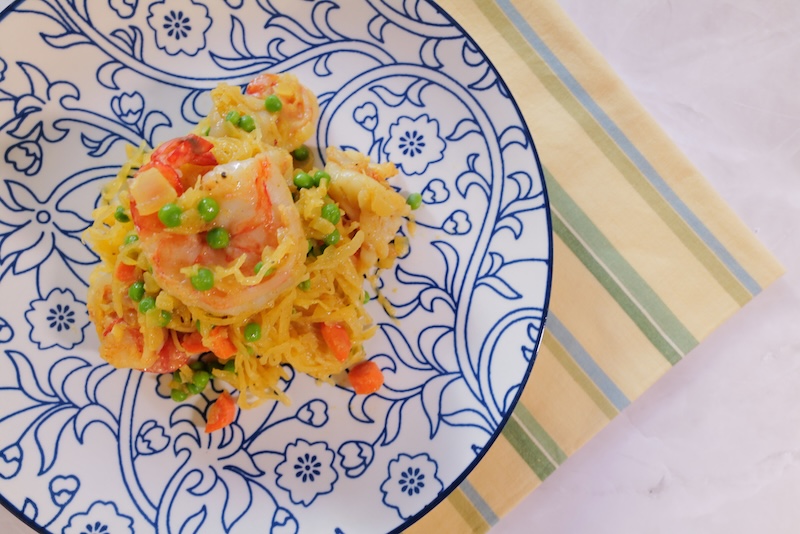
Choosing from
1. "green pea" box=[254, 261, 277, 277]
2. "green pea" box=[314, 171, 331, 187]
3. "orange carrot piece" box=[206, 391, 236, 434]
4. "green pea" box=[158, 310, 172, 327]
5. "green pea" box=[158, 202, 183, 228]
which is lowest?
"orange carrot piece" box=[206, 391, 236, 434]

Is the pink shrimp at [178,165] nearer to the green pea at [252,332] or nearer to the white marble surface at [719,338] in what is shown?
the green pea at [252,332]

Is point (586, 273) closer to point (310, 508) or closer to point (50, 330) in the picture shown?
point (310, 508)

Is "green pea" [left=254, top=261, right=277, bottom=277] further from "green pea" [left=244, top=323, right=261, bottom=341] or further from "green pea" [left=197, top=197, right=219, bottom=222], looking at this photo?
"green pea" [left=244, top=323, right=261, bottom=341]

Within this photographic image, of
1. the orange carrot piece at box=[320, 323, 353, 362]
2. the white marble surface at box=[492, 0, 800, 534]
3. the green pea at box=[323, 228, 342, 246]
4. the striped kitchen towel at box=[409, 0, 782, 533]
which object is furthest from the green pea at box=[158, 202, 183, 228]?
the white marble surface at box=[492, 0, 800, 534]

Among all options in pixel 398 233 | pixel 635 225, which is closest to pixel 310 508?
pixel 398 233

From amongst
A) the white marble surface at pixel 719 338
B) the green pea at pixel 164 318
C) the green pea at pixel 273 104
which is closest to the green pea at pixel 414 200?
the green pea at pixel 273 104

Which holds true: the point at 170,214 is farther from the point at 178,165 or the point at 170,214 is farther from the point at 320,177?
the point at 320,177
